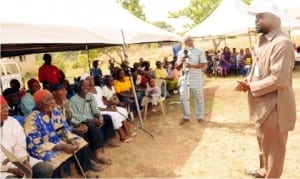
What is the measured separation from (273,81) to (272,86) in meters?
0.06

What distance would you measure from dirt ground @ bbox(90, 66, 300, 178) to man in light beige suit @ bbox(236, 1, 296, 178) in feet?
3.11

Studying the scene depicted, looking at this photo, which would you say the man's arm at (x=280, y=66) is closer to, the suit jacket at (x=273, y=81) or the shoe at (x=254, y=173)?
the suit jacket at (x=273, y=81)

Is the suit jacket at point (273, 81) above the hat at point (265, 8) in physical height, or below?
below

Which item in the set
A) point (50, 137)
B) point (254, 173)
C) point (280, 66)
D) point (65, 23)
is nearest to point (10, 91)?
point (65, 23)

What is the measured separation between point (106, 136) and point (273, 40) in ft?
10.9

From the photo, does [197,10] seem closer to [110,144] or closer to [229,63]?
[229,63]

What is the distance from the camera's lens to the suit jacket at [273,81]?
308 centimetres

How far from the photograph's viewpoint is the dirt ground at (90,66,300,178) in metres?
4.48

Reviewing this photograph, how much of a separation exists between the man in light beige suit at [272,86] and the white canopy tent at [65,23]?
2155 millimetres

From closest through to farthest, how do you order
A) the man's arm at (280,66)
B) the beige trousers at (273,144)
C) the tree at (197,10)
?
the man's arm at (280,66) < the beige trousers at (273,144) < the tree at (197,10)

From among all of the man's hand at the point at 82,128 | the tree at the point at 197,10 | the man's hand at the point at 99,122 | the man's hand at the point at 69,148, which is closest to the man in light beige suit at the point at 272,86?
the man's hand at the point at 69,148

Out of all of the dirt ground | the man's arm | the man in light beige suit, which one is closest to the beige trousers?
the man in light beige suit

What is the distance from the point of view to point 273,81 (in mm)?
3105

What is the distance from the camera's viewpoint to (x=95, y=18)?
5629 millimetres
